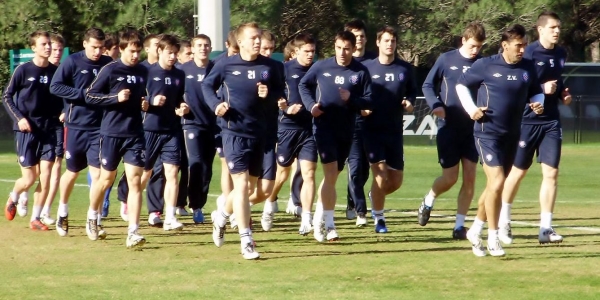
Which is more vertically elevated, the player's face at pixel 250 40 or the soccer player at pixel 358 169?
the player's face at pixel 250 40

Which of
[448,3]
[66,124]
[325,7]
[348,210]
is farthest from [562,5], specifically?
[66,124]

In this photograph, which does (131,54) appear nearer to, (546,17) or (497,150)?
(497,150)

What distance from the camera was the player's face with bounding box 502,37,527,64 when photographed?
34.6 feet

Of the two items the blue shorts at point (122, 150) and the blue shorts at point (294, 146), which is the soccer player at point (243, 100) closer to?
the blue shorts at point (122, 150)

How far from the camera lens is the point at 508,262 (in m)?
10.4

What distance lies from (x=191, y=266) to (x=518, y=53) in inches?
138

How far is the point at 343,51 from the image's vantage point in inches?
468

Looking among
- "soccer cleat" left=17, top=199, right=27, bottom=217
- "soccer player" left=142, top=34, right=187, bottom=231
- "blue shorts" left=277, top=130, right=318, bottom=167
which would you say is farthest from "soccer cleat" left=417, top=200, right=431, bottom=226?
"soccer cleat" left=17, top=199, right=27, bottom=217

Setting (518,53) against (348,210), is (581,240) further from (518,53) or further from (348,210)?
(348,210)

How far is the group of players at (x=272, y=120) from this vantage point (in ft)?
35.4

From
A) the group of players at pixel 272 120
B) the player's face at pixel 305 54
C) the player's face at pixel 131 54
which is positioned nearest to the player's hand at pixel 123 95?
the group of players at pixel 272 120

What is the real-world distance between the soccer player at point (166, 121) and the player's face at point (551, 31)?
4.00 meters

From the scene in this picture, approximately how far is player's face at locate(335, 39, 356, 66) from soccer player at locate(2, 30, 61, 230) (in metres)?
3.43

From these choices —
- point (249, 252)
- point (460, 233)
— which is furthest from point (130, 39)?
point (460, 233)
